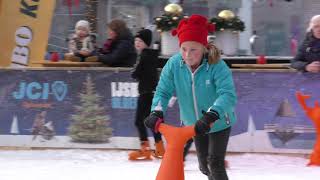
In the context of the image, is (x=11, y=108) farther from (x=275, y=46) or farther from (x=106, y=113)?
(x=275, y=46)

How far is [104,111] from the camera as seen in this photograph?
24.8 feet

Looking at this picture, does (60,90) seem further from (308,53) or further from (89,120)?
(308,53)

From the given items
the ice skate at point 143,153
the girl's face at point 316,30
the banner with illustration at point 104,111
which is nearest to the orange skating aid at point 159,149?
the ice skate at point 143,153

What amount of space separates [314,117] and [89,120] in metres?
2.59

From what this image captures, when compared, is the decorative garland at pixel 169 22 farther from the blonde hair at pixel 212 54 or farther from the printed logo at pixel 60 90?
the blonde hair at pixel 212 54

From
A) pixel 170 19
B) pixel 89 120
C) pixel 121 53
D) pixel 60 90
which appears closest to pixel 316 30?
pixel 121 53

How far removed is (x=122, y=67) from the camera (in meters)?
7.61

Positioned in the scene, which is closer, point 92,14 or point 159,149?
point 159,149

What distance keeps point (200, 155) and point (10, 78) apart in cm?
392

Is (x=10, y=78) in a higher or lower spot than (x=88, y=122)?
higher

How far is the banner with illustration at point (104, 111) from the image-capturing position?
23.5 feet

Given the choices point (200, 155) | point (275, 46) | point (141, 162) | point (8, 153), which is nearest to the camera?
point (200, 155)

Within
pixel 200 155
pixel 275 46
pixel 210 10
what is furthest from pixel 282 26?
pixel 200 155

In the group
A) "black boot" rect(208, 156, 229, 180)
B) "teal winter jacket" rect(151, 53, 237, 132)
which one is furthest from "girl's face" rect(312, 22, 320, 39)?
"black boot" rect(208, 156, 229, 180)
